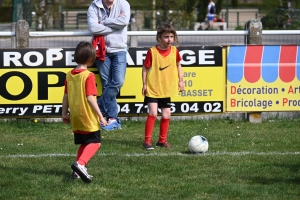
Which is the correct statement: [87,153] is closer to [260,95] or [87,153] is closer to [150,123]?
[150,123]

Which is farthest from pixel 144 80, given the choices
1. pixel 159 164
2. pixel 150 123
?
pixel 159 164

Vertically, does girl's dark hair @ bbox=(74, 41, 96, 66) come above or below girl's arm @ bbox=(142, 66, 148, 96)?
above

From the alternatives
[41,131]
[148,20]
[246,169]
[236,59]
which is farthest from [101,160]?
[148,20]

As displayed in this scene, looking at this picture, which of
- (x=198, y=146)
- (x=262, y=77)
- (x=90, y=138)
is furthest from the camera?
(x=262, y=77)

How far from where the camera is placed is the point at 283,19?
83.4ft

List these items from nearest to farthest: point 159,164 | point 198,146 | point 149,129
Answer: point 159,164 → point 198,146 → point 149,129

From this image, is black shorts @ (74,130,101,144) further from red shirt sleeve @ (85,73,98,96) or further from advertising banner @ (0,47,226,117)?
advertising banner @ (0,47,226,117)

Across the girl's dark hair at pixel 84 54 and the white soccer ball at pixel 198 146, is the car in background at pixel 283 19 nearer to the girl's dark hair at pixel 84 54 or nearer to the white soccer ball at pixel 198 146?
the white soccer ball at pixel 198 146

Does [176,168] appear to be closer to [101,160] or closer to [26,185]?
[101,160]

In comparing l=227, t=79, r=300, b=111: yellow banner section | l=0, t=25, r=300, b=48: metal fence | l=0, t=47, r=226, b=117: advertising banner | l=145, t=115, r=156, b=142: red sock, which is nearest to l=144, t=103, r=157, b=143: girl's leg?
l=145, t=115, r=156, b=142: red sock

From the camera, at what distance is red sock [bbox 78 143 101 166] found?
7270mm

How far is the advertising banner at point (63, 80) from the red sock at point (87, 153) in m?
4.32

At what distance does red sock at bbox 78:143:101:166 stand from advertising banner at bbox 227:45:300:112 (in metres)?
4.91

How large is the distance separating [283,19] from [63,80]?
15.3m
